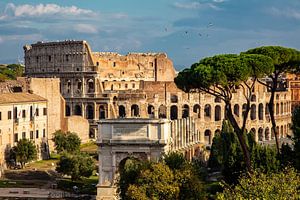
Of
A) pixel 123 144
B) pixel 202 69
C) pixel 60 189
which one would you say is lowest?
pixel 60 189

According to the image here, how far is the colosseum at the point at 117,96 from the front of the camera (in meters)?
87.2

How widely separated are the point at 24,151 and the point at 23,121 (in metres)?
3.76

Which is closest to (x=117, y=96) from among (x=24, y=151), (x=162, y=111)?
(x=162, y=111)

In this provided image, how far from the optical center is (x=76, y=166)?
1903 inches

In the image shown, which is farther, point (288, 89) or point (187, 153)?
point (288, 89)

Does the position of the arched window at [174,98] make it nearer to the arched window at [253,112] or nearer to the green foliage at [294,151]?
the arched window at [253,112]

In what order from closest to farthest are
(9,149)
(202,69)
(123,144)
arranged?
(202,69) < (123,144) < (9,149)

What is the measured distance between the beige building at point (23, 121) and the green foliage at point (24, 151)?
106cm

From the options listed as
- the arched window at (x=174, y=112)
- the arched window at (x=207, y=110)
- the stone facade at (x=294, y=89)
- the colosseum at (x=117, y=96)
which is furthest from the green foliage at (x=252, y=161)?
the stone facade at (x=294, y=89)

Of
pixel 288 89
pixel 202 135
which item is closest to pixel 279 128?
pixel 288 89

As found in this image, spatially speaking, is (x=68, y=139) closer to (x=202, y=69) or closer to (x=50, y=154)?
(x=50, y=154)

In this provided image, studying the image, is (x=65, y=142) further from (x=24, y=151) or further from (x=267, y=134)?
(x=267, y=134)

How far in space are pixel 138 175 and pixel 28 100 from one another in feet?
84.1

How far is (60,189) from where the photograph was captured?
155ft
